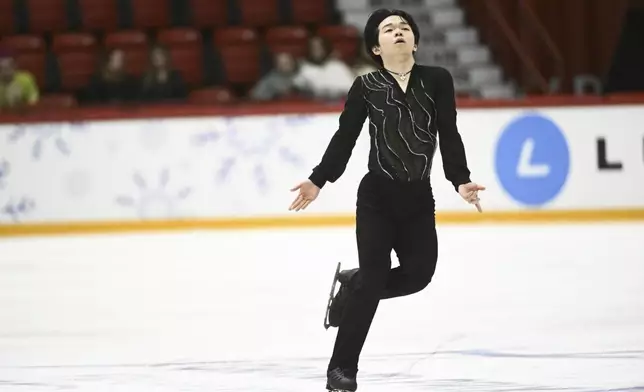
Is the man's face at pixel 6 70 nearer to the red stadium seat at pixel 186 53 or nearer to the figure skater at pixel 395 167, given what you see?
the red stadium seat at pixel 186 53

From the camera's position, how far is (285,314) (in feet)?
20.3

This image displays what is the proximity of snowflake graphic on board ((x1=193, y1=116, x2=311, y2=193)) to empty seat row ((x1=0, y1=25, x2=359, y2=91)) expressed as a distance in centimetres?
223

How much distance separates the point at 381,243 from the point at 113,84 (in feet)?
27.1

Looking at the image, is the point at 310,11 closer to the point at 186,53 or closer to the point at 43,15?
the point at 186,53

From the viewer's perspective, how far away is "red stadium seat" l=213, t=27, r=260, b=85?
42.3 feet

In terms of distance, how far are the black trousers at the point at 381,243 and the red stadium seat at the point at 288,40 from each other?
29.0 feet

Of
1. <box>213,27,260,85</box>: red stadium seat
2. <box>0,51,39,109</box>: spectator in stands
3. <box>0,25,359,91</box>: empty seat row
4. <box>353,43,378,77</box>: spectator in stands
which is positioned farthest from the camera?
<box>213,27,260,85</box>: red stadium seat

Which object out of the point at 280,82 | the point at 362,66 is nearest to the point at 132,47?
the point at 280,82

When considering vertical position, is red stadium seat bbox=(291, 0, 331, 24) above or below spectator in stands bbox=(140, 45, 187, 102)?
above

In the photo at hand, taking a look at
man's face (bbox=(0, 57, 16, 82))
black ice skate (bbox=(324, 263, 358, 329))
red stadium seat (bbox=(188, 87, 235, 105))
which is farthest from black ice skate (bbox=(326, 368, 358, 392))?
man's face (bbox=(0, 57, 16, 82))

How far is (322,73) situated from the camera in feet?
38.3

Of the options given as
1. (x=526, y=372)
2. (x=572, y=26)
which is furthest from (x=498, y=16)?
(x=526, y=372)

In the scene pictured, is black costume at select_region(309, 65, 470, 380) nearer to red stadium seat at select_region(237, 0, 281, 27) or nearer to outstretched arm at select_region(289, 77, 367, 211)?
outstretched arm at select_region(289, 77, 367, 211)

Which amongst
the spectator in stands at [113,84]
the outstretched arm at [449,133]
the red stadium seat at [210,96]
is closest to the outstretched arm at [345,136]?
the outstretched arm at [449,133]
